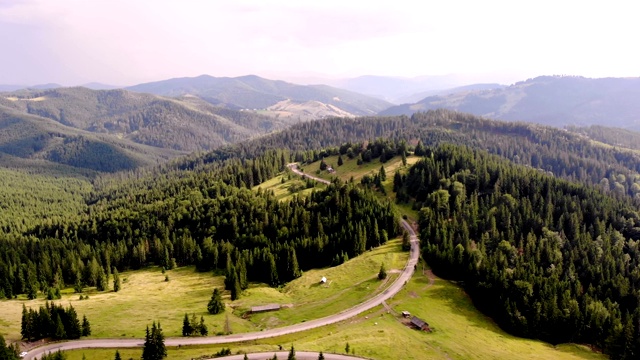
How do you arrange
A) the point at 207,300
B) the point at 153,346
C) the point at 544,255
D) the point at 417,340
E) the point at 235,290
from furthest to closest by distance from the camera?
the point at 544,255 → the point at 207,300 → the point at 235,290 → the point at 417,340 → the point at 153,346

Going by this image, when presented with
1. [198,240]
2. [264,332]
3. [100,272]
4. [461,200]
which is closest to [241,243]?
[198,240]

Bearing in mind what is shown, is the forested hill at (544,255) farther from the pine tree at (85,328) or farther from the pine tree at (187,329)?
the pine tree at (85,328)

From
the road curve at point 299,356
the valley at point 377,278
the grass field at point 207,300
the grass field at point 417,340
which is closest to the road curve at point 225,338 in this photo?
the valley at point 377,278

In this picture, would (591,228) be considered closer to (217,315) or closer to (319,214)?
(319,214)

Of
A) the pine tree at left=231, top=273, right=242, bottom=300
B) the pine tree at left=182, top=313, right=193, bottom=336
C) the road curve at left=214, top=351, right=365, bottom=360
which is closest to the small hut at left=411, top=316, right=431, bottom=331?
the road curve at left=214, top=351, right=365, bottom=360

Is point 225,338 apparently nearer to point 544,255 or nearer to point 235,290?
point 235,290

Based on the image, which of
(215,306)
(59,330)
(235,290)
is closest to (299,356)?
(215,306)
